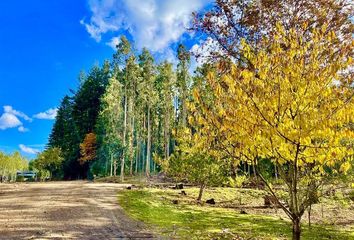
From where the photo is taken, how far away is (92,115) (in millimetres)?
52219

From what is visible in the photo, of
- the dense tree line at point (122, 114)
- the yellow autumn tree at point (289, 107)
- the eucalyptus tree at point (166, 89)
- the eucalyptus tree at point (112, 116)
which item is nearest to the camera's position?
the yellow autumn tree at point (289, 107)

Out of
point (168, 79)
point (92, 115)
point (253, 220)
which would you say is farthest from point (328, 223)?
point (92, 115)

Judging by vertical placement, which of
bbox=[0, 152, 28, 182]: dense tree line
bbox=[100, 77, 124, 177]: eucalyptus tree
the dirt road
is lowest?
the dirt road

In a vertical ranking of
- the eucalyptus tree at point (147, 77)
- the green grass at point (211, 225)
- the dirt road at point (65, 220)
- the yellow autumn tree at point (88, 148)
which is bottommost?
the green grass at point (211, 225)

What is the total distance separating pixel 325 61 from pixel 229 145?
2.09 metres

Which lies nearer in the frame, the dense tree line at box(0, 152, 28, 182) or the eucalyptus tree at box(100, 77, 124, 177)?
the dense tree line at box(0, 152, 28, 182)

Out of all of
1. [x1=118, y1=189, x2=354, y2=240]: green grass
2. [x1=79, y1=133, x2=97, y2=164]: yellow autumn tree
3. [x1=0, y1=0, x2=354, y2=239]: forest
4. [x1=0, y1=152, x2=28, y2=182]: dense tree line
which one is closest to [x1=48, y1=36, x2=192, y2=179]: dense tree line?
[x1=79, y1=133, x2=97, y2=164]: yellow autumn tree

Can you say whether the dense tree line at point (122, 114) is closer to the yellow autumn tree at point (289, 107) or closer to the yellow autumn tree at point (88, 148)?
the yellow autumn tree at point (88, 148)

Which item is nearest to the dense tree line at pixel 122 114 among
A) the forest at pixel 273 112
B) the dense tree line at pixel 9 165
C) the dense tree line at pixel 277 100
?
the dense tree line at pixel 9 165

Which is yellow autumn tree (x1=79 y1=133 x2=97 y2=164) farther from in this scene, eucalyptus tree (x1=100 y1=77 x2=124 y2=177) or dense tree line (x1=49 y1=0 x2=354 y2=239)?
dense tree line (x1=49 y1=0 x2=354 y2=239)

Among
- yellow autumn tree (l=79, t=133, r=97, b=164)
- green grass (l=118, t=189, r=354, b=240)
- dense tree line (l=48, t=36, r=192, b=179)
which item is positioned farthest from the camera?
yellow autumn tree (l=79, t=133, r=97, b=164)

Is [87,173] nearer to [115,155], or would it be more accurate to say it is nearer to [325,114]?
[115,155]

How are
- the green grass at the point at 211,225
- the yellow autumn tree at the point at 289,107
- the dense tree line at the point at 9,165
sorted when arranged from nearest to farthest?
1. the yellow autumn tree at the point at 289,107
2. the green grass at the point at 211,225
3. the dense tree line at the point at 9,165

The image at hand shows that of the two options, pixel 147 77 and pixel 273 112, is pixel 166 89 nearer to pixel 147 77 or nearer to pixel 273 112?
pixel 147 77
